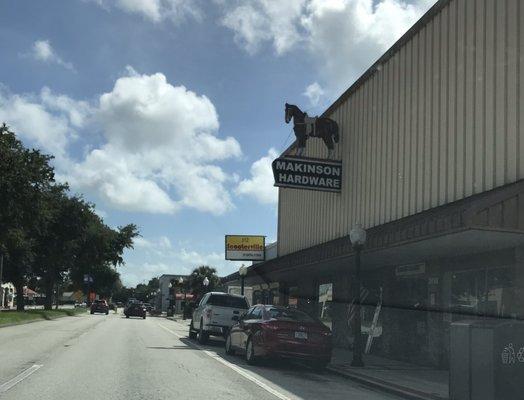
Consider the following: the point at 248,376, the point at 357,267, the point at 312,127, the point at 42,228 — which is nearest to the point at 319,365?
the point at 357,267

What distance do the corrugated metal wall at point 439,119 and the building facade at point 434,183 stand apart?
0.03m

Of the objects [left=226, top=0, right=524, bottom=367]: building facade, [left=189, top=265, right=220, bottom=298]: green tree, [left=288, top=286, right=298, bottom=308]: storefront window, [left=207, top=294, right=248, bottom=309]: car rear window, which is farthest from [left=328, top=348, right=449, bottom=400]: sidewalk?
[left=189, top=265, right=220, bottom=298]: green tree

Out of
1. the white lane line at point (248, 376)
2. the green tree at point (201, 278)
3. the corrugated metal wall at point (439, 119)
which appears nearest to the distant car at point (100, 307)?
the green tree at point (201, 278)

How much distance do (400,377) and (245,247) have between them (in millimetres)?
35616

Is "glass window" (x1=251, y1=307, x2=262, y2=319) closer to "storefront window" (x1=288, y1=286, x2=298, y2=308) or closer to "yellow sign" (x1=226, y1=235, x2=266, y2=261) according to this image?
"storefront window" (x1=288, y1=286, x2=298, y2=308)

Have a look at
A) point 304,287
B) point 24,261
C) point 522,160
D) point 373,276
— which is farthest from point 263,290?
point 522,160

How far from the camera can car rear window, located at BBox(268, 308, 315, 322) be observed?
1520cm

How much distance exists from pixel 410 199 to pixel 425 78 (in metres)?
3.12

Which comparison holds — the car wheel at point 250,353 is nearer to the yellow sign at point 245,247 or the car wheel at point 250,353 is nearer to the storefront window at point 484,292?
the storefront window at point 484,292

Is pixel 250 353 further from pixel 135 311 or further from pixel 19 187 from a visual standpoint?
pixel 135 311

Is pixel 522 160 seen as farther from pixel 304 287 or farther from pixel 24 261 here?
pixel 24 261

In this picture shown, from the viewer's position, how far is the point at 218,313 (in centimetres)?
2162

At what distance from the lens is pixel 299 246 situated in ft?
90.6

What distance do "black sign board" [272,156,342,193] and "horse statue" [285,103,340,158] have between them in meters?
0.94
